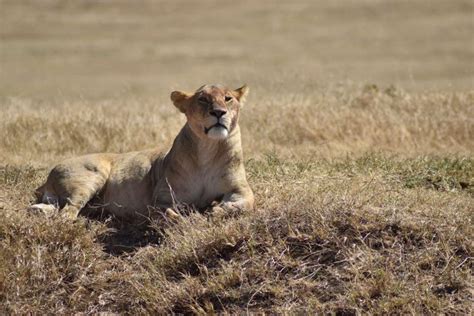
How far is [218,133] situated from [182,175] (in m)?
0.55

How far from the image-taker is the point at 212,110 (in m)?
7.42

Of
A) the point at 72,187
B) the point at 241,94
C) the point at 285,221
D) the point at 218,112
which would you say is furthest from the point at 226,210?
the point at 72,187

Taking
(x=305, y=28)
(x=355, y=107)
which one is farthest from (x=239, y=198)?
(x=305, y=28)

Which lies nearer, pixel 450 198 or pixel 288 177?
pixel 450 198

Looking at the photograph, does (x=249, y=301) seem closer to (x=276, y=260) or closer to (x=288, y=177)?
(x=276, y=260)

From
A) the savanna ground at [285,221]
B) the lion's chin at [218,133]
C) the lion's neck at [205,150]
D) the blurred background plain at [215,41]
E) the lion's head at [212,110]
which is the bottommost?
the blurred background plain at [215,41]

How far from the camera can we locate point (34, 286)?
6.75m

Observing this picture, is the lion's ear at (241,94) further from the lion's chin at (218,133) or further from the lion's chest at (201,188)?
the lion's chest at (201,188)

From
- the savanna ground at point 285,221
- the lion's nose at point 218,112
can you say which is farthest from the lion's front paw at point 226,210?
the lion's nose at point 218,112

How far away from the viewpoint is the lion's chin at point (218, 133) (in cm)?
739

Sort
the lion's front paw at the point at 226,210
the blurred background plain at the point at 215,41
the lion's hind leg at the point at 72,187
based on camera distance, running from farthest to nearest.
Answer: the blurred background plain at the point at 215,41 < the lion's hind leg at the point at 72,187 < the lion's front paw at the point at 226,210

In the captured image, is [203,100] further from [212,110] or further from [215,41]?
[215,41]

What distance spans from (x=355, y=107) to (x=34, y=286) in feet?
20.5

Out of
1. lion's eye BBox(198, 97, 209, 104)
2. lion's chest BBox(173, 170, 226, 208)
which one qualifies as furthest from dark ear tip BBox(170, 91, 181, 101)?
lion's chest BBox(173, 170, 226, 208)
